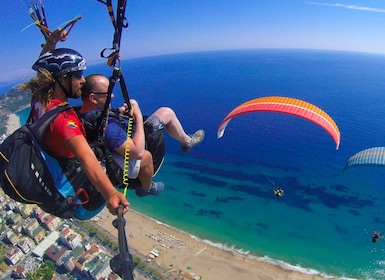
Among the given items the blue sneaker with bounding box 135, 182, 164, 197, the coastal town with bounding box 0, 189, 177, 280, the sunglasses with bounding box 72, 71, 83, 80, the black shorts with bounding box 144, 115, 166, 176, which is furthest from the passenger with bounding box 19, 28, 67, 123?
the coastal town with bounding box 0, 189, 177, 280

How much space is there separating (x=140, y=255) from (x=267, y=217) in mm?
11675

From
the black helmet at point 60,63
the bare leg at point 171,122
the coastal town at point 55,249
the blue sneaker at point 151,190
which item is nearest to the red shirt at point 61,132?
the black helmet at point 60,63

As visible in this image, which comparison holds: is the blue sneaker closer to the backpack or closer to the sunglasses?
the backpack

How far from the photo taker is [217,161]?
3684 centimetres

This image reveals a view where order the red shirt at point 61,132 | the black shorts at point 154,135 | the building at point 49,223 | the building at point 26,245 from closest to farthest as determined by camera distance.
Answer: the red shirt at point 61,132 → the black shorts at point 154,135 → the building at point 26,245 → the building at point 49,223

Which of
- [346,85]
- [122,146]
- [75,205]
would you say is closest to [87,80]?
[122,146]

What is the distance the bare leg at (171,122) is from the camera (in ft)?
13.6

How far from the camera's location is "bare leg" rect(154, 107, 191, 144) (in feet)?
13.6

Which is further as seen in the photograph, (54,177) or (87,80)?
(87,80)

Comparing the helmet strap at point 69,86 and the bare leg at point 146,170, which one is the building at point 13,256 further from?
the helmet strap at point 69,86

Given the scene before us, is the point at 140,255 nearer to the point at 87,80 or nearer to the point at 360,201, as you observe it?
the point at 360,201

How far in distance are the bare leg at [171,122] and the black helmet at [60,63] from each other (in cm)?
147

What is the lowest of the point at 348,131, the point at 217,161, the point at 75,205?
the point at 217,161

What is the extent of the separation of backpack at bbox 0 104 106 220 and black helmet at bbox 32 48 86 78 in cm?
52
